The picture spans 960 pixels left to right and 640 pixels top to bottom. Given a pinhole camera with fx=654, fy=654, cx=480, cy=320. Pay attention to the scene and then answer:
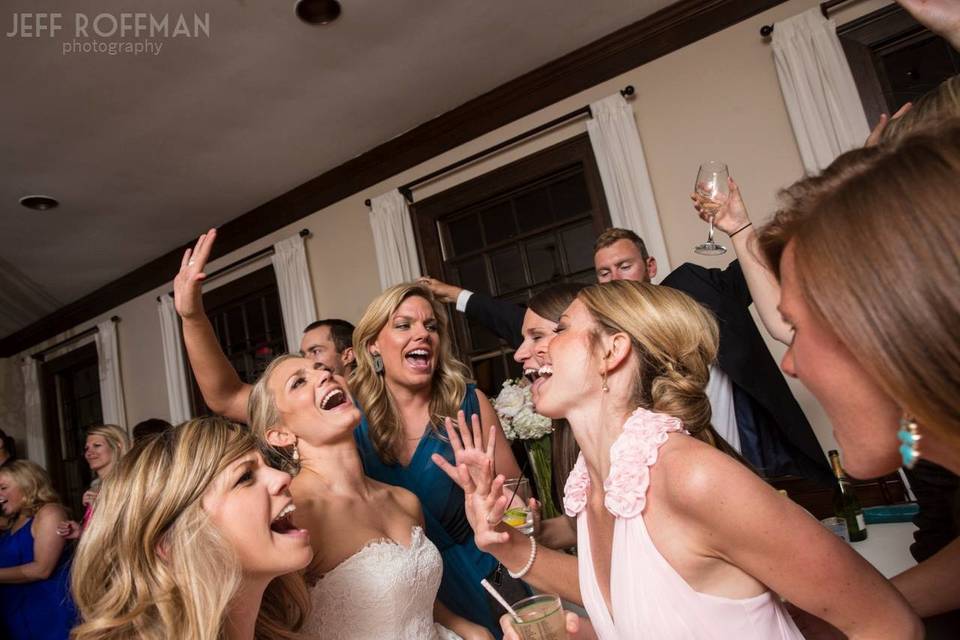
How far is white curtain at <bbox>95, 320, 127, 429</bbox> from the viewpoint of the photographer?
23.4ft

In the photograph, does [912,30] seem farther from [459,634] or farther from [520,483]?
[459,634]

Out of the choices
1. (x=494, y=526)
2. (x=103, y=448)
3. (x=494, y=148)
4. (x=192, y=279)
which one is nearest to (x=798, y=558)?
(x=494, y=526)

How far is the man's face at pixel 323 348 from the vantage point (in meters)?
3.42

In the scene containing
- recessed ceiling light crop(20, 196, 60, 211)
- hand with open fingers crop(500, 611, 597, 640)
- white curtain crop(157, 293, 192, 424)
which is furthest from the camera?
white curtain crop(157, 293, 192, 424)

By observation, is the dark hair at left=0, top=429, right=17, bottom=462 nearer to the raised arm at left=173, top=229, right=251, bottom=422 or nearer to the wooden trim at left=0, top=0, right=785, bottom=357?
the wooden trim at left=0, top=0, right=785, bottom=357

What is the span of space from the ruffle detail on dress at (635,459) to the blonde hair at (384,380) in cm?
135

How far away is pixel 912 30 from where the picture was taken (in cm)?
344

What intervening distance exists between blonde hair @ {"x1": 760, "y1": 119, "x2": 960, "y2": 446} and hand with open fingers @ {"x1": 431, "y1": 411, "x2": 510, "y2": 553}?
38.9 inches

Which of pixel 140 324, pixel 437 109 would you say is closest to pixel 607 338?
pixel 437 109

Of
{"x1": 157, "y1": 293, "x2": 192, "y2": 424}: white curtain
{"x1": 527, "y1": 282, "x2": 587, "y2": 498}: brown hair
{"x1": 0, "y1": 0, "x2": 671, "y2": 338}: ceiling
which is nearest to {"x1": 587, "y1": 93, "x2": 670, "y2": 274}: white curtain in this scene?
{"x1": 0, "y1": 0, "x2": 671, "y2": 338}: ceiling

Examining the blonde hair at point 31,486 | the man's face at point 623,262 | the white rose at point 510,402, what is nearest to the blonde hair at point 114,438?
the blonde hair at point 31,486

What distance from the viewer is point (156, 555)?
4.26 feet

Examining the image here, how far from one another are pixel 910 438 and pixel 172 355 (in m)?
6.89

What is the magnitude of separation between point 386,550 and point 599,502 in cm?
63
